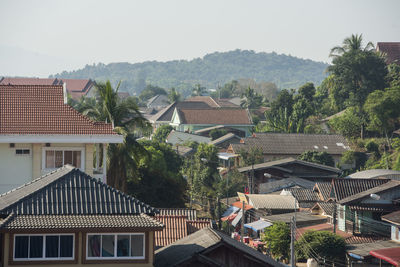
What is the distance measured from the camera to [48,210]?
1934 centimetres

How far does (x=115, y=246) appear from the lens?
1925 centimetres

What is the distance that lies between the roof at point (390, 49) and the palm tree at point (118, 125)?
75.9 m

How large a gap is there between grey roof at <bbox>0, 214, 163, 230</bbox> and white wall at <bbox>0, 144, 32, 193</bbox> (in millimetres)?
10145

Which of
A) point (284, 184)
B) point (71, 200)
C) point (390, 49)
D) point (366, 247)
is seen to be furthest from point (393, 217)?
point (390, 49)

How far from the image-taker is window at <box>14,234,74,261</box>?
18812mm

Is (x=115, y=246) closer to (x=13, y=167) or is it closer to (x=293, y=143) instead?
(x=13, y=167)

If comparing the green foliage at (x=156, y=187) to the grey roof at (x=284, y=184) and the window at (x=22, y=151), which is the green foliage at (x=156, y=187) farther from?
the grey roof at (x=284, y=184)

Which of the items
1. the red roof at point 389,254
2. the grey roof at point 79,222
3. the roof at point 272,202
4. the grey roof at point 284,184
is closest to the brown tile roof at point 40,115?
the grey roof at point 79,222

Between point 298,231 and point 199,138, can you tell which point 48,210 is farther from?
point 199,138

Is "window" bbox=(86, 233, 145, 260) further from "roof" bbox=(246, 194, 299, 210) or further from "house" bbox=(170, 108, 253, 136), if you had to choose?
"house" bbox=(170, 108, 253, 136)

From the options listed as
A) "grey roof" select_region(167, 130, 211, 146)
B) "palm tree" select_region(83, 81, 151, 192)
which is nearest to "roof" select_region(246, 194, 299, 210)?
"palm tree" select_region(83, 81, 151, 192)

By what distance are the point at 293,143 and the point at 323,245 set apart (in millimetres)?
36262

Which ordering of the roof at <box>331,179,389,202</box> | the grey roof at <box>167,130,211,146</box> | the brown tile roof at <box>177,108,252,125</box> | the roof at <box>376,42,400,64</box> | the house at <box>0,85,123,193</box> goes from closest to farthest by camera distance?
the house at <box>0,85,123,193</box>, the roof at <box>331,179,389,202</box>, the grey roof at <box>167,130,211,146</box>, the brown tile roof at <box>177,108,252,125</box>, the roof at <box>376,42,400,64</box>

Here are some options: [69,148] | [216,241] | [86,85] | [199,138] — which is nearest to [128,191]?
[69,148]
